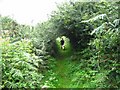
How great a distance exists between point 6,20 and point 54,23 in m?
1.31

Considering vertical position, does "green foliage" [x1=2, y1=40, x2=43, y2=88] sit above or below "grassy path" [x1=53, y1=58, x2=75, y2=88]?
above

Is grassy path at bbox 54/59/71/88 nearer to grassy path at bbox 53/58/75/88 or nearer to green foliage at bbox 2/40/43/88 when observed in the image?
grassy path at bbox 53/58/75/88

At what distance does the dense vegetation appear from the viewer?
4453 millimetres

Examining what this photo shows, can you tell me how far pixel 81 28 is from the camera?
6715 millimetres

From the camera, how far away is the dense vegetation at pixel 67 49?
4.45 meters

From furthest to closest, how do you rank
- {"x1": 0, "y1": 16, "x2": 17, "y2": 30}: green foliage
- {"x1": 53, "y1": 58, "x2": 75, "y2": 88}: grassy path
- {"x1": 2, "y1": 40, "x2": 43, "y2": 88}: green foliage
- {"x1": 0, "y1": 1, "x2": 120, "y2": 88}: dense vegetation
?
{"x1": 0, "y1": 16, "x2": 17, "y2": 30}: green foliage, {"x1": 53, "y1": 58, "x2": 75, "y2": 88}: grassy path, {"x1": 0, "y1": 1, "x2": 120, "y2": 88}: dense vegetation, {"x1": 2, "y1": 40, "x2": 43, "y2": 88}: green foliage

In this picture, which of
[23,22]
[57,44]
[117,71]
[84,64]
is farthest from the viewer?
[57,44]

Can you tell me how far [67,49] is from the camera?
296 inches

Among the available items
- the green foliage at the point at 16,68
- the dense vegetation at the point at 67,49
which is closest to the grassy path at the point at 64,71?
the dense vegetation at the point at 67,49

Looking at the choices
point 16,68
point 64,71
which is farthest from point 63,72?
point 16,68

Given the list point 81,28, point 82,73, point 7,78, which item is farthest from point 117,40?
point 81,28

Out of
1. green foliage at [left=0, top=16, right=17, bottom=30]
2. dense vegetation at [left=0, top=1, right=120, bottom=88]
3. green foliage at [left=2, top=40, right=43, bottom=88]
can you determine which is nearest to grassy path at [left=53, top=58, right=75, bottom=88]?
dense vegetation at [left=0, top=1, right=120, bottom=88]

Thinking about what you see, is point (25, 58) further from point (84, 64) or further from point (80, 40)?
point (80, 40)

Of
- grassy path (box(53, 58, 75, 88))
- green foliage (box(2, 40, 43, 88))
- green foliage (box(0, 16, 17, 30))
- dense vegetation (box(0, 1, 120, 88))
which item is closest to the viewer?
green foliage (box(2, 40, 43, 88))
